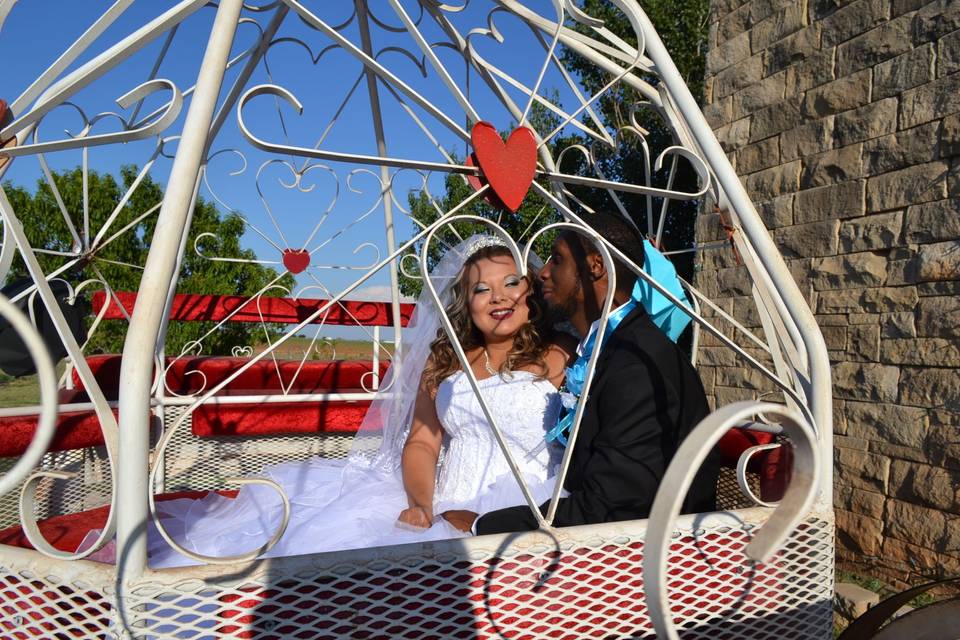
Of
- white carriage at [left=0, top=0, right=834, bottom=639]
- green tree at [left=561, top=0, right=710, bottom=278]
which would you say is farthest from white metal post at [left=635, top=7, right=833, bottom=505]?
green tree at [left=561, top=0, right=710, bottom=278]

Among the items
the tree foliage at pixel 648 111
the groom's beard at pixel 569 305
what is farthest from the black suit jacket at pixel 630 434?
the tree foliage at pixel 648 111

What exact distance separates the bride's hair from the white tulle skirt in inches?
18.3

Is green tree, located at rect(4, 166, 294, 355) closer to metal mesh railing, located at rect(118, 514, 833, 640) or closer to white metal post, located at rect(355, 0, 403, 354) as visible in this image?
white metal post, located at rect(355, 0, 403, 354)

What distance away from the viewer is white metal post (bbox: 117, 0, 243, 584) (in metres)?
1.03

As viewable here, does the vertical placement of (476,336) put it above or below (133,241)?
below

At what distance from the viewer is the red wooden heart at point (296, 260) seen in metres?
4.02

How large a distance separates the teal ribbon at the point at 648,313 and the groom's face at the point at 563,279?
20cm

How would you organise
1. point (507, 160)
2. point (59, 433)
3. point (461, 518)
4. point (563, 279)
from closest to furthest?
1. point (507, 160)
2. point (461, 518)
3. point (563, 279)
4. point (59, 433)

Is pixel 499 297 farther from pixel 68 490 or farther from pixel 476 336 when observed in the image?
pixel 68 490

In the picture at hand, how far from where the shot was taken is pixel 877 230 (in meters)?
3.13

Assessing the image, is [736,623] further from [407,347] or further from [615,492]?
[407,347]

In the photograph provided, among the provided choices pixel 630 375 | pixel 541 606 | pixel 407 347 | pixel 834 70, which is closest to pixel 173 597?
pixel 541 606

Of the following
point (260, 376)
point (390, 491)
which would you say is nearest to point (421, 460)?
point (390, 491)

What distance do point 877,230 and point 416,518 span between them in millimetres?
2552
